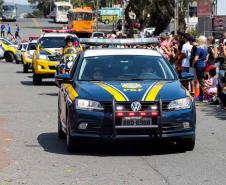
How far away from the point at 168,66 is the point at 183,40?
10.5 m

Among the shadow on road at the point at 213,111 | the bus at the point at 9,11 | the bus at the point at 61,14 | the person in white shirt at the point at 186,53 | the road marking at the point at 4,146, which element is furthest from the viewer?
the bus at the point at 9,11

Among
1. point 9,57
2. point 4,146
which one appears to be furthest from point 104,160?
point 9,57

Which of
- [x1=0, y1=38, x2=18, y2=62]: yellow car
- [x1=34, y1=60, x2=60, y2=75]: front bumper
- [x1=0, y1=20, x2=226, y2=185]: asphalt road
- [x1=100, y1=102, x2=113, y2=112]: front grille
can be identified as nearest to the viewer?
[x1=0, y1=20, x2=226, y2=185]: asphalt road

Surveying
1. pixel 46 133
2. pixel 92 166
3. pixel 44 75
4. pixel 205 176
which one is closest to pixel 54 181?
pixel 92 166

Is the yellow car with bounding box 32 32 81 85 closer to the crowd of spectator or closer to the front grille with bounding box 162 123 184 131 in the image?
the crowd of spectator

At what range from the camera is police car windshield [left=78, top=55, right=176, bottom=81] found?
11.8m

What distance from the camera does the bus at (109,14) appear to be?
105 m

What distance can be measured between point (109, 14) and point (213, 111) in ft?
313

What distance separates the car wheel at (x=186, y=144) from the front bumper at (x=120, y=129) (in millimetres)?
350

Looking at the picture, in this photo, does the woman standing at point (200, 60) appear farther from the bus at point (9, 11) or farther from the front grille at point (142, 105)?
the bus at point (9, 11)

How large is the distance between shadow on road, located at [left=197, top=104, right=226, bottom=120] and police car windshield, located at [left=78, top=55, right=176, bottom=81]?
4588 millimetres

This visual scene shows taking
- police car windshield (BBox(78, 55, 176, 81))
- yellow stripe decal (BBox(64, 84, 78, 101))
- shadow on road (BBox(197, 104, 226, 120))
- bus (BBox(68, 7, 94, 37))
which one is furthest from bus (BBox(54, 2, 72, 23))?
yellow stripe decal (BBox(64, 84, 78, 101))

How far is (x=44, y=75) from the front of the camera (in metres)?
27.1

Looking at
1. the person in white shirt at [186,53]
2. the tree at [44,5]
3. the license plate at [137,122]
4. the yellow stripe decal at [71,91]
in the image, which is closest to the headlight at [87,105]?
the yellow stripe decal at [71,91]
